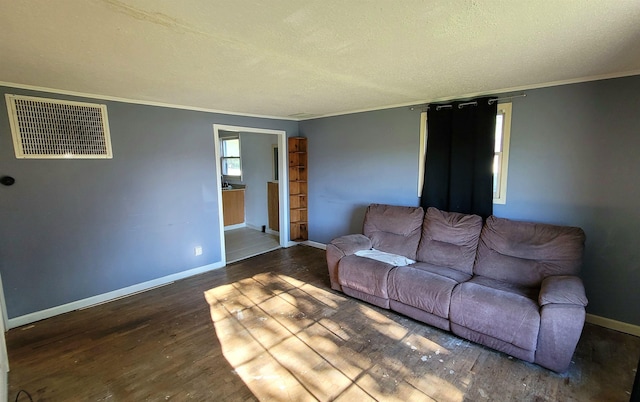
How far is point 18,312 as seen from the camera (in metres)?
2.68

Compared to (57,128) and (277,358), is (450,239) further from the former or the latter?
(57,128)

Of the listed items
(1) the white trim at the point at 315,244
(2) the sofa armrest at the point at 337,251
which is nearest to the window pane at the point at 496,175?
(2) the sofa armrest at the point at 337,251

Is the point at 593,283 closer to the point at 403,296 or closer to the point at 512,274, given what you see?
the point at 512,274

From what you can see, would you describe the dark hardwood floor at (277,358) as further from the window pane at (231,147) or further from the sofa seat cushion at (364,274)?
the window pane at (231,147)

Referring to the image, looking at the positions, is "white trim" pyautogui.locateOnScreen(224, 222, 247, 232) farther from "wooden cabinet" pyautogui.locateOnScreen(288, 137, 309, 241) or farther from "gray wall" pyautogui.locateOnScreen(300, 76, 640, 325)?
Result: "gray wall" pyautogui.locateOnScreen(300, 76, 640, 325)

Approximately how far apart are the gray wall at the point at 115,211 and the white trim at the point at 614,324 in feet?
14.2

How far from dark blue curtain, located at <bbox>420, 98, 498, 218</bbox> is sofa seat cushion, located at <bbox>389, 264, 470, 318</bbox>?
1.02 metres

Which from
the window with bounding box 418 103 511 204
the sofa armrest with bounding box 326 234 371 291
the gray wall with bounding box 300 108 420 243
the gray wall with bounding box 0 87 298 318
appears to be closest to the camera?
the gray wall with bounding box 0 87 298 318

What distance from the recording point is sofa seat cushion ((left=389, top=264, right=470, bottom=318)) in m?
2.43

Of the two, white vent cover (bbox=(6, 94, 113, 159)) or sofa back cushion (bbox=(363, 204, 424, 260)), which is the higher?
white vent cover (bbox=(6, 94, 113, 159))

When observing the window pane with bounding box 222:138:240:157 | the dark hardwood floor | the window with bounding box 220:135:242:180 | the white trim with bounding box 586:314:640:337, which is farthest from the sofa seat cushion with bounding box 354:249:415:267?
the window pane with bounding box 222:138:240:157

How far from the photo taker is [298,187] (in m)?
5.07

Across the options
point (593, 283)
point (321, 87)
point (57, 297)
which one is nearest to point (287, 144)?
point (321, 87)

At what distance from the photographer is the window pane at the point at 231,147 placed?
662 centimetres
